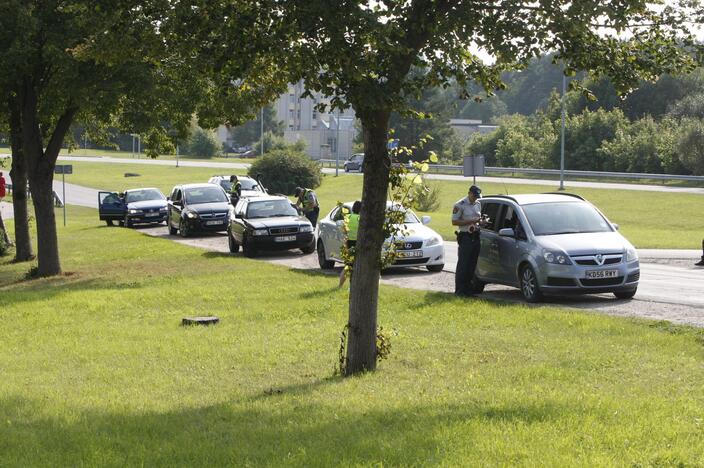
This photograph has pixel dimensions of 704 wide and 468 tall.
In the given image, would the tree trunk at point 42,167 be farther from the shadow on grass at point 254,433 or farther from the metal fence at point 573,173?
the metal fence at point 573,173

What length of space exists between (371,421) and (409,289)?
1118cm

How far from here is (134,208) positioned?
140ft

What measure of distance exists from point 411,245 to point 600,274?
5.96m

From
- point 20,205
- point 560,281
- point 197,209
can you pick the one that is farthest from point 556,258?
point 197,209

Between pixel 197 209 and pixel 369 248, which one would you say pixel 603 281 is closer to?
pixel 369 248

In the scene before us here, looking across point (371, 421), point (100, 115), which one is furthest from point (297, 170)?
point (371, 421)

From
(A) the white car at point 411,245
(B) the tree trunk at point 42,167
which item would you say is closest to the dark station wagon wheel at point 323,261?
(A) the white car at point 411,245

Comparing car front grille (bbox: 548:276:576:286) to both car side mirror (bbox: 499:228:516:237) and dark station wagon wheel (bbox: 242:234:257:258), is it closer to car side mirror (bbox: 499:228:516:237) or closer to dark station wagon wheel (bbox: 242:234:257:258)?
car side mirror (bbox: 499:228:516:237)

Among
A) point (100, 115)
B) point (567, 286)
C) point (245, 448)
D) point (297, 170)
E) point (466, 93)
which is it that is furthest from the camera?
point (297, 170)

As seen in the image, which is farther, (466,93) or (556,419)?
(466,93)

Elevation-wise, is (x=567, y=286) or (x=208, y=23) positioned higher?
(x=208, y=23)

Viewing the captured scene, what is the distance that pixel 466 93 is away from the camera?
34.5 ft

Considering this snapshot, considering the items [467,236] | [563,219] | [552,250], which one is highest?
[563,219]

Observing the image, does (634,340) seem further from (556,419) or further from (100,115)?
(100,115)
